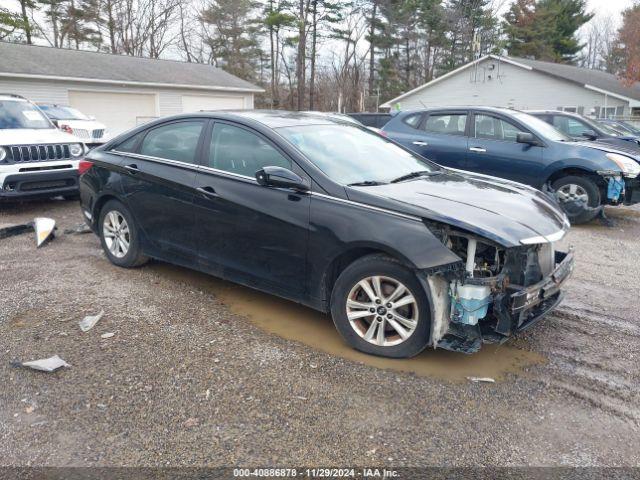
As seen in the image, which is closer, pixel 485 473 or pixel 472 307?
pixel 485 473

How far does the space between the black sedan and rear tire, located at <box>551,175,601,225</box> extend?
3.83m

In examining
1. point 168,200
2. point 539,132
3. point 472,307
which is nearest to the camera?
point 472,307

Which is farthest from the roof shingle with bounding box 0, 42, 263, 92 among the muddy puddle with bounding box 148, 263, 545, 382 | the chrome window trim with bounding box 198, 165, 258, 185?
the muddy puddle with bounding box 148, 263, 545, 382

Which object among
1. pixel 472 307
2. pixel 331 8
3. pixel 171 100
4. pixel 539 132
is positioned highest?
pixel 331 8

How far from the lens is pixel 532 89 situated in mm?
28469

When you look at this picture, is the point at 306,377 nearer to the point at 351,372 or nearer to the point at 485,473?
the point at 351,372

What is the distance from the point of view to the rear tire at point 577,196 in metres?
7.68

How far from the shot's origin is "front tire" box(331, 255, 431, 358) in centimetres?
338

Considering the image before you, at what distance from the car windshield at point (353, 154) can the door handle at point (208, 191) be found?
742mm

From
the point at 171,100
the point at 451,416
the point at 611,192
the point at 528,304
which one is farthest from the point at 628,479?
the point at 171,100

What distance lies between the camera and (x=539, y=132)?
26.6ft

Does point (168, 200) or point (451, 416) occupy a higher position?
point (168, 200)

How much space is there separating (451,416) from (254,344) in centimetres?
150

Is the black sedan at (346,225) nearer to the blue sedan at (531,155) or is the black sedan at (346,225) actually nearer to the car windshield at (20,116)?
the blue sedan at (531,155)
